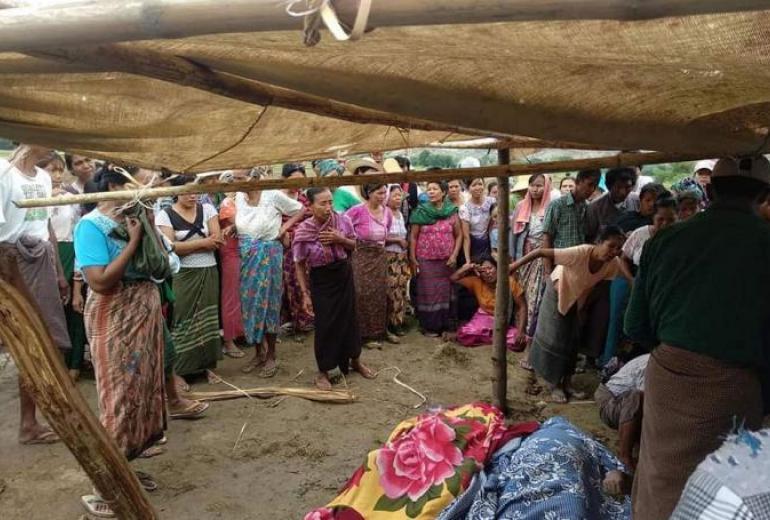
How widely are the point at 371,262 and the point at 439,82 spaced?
4770 mm

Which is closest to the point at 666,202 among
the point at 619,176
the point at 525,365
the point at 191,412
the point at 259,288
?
the point at 619,176

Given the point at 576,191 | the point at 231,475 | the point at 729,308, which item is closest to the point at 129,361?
the point at 231,475

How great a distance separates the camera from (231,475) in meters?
3.85

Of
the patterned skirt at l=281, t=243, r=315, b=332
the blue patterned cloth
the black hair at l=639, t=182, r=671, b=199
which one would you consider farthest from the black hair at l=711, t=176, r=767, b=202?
the patterned skirt at l=281, t=243, r=315, b=332

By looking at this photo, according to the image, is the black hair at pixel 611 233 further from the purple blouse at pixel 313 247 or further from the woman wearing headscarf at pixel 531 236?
the purple blouse at pixel 313 247

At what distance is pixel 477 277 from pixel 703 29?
5.56 meters

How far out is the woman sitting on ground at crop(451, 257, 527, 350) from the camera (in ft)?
21.1

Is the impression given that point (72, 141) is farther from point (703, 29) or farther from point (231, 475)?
point (231, 475)

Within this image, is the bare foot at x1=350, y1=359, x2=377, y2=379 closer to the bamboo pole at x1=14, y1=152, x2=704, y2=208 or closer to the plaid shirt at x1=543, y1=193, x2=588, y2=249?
the plaid shirt at x1=543, y1=193, x2=588, y2=249

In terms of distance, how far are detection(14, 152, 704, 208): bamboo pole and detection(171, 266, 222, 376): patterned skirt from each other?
2.15 meters

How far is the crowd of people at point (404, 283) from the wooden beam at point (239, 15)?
1.73 m

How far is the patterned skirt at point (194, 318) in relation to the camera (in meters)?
5.03

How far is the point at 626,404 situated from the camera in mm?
3102

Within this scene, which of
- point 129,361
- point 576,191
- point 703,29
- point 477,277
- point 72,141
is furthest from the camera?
point 477,277
